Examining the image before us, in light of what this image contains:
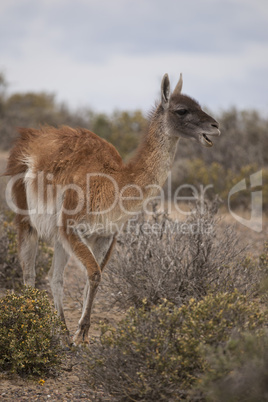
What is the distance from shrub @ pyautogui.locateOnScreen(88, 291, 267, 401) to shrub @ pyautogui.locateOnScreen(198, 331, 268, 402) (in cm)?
18

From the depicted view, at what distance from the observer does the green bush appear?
→ 385cm

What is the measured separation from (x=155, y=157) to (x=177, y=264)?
121 cm

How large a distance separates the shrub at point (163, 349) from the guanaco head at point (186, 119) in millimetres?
1879

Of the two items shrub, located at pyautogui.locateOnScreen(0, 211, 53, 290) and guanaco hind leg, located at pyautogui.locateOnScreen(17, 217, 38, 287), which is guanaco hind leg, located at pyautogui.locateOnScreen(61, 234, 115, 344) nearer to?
guanaco hind leg, located at pyautogui.locateOnScreen(17, 217, 38, 287)

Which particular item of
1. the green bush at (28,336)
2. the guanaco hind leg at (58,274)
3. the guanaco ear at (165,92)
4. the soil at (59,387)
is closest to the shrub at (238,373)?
the soil at (59,387)

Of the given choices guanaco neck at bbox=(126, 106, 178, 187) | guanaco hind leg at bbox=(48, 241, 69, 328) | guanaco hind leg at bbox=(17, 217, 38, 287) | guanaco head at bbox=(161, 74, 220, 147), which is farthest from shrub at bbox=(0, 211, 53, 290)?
guanaco head at bbox=(161, 74, 220, 147)

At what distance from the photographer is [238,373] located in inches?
110

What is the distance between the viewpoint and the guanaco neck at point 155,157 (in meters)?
4.73

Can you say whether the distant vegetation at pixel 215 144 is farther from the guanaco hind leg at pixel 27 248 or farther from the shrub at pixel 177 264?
the guanaco hind leg at pixel 27 248

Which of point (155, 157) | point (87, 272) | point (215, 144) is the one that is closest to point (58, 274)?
point (87, 272)

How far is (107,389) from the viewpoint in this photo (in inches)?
131

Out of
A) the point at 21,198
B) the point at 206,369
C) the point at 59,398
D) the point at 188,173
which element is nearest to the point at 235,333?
the point at 206,369

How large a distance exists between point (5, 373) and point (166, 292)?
1.91m

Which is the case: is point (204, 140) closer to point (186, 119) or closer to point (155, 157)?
point (186, 119)
